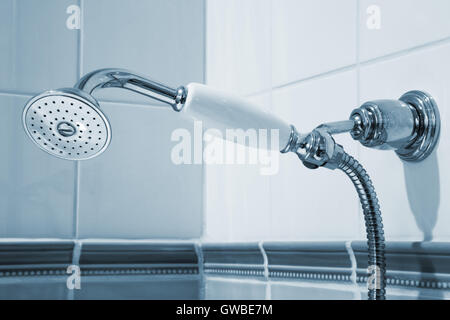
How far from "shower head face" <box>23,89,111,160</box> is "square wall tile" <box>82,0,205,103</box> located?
437mm

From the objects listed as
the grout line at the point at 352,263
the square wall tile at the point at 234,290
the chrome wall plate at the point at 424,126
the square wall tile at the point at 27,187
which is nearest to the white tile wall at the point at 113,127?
the square wall tile at the point at 27,187

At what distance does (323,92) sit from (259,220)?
222 millimetres

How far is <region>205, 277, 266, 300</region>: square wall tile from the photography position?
79 centimetres

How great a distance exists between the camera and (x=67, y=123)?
1.80 feet

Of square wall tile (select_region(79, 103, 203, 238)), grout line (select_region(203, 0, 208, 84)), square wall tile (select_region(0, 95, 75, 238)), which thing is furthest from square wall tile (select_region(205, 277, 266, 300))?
grout line (select_region(203, 0, 208, 84))

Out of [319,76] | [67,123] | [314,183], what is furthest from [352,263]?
[67,123]

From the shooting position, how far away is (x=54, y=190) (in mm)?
951

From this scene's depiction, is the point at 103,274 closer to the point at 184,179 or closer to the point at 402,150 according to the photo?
the point at 184,179

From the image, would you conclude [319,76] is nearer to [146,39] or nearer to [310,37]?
[310,37]

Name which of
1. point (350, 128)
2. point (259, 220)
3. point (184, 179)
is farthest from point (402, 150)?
point (184, 179)

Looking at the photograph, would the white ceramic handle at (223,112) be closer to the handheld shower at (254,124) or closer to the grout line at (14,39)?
the handheld shower at (254,124)

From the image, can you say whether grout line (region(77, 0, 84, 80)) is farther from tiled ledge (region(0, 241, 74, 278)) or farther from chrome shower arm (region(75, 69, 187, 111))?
chrome shower arm (region(75, 69, 187, 111))

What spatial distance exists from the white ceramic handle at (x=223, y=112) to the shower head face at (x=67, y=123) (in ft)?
0.25
